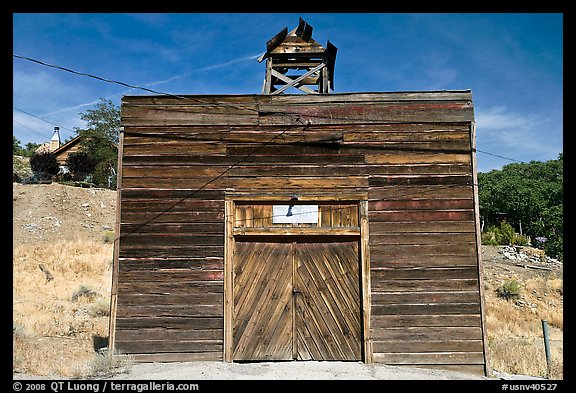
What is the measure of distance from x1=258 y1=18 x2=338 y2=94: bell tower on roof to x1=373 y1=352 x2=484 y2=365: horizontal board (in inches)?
229

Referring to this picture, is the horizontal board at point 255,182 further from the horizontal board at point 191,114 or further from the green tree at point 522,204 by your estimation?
the green tree at point 522,204

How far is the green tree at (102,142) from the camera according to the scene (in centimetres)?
4597

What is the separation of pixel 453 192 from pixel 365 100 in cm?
238

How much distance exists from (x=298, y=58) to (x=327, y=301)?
568cm

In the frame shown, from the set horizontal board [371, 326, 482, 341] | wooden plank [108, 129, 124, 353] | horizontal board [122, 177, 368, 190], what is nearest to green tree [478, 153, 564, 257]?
horizontal board [371, 326, 482, 341]

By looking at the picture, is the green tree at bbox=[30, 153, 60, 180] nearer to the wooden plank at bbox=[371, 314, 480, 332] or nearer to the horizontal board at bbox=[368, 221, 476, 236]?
the horizontal board at bbox=[368, 221, 476, 236]

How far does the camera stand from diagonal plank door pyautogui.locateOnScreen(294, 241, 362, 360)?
30.7 ft

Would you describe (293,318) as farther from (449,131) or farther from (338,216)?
(449,131)

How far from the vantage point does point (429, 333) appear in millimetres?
9180

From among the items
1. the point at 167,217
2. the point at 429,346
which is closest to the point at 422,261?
the point at 429,346

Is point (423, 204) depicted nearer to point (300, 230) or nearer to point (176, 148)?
point (300, 230)

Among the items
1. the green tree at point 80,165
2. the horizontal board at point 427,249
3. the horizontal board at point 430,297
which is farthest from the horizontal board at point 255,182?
the green tree at point 80,165

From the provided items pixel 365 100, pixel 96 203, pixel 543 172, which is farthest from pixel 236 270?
pixel 543 172
